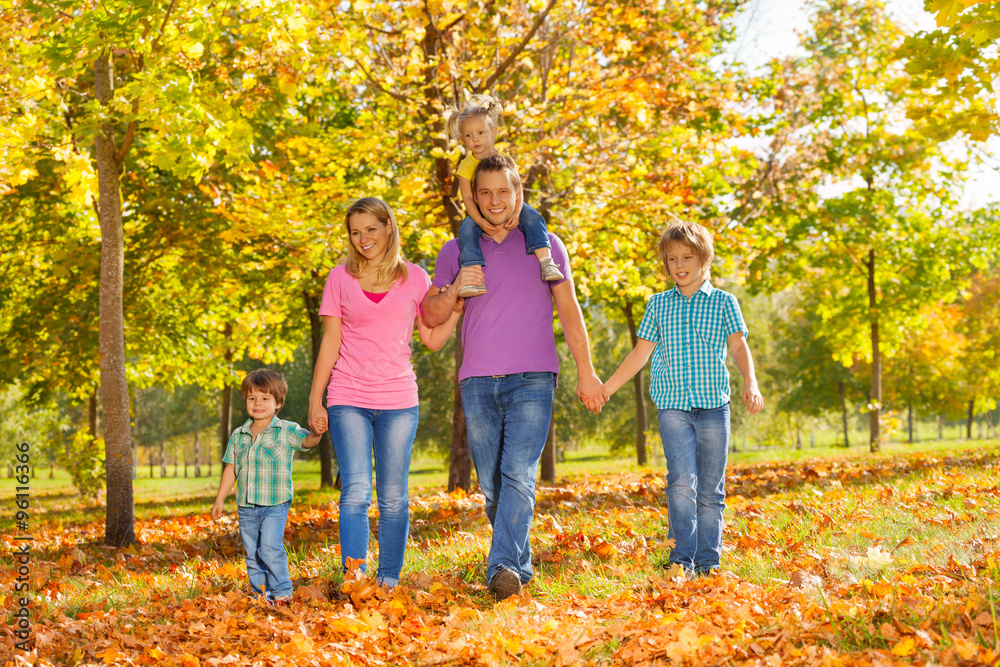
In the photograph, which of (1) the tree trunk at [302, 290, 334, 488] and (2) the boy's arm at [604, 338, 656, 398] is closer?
(2) the boy's arm at [604, 338, 656, 398]

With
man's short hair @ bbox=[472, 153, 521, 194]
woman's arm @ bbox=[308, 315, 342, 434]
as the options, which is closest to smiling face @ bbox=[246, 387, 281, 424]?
woman's arm @ bbox=[308, 315, 342, 434]

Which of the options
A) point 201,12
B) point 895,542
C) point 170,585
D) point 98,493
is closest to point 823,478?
point 895,542

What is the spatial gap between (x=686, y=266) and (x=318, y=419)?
2249mm

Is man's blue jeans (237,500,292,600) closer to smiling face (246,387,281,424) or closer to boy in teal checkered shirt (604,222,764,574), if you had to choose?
smiling face (246,387,281,424)

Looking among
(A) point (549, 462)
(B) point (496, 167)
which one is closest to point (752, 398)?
(B) point (496, 167)

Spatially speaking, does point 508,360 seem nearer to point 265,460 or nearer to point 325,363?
point 325,363

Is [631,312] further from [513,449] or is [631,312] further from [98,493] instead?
[513,449]

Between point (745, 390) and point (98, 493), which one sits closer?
point (745, 390)

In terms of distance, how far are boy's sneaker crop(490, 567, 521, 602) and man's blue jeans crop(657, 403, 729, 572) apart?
3.20ft

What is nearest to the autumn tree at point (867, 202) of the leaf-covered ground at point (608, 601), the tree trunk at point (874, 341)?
the tree trunk at point (874, 341)

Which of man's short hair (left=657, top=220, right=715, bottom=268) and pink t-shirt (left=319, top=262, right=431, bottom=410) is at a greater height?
man's short hair (left=657, top=220, right=715, bottom=268)

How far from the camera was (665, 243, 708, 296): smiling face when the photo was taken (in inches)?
175

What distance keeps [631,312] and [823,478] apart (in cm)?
930

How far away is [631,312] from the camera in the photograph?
17281 millimetres
